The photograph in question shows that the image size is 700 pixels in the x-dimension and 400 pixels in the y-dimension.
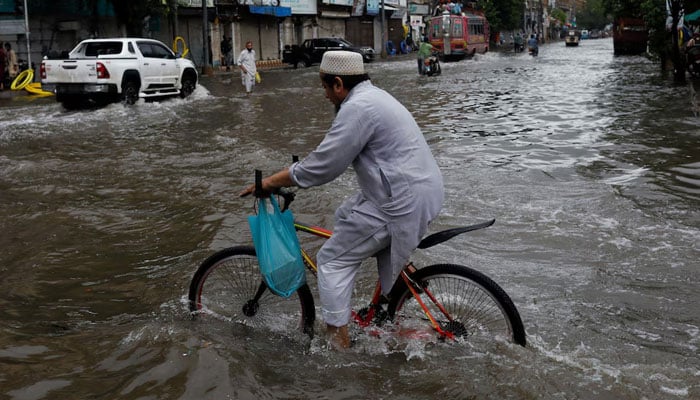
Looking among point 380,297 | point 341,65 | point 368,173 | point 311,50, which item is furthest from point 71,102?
point 311,50

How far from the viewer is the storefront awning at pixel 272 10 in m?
39.9

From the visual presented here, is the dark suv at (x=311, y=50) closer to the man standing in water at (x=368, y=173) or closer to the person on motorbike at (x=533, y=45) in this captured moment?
the person on motorbike at (x=533, y=45)

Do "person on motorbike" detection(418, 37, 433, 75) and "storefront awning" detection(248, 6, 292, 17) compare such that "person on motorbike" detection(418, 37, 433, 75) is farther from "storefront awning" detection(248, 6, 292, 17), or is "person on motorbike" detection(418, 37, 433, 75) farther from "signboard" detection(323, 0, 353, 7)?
"signboard" detection(323, 0, 353, 7)

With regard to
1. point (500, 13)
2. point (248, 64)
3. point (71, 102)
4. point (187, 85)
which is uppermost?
point (500, 13)

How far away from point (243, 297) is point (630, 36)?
147ft

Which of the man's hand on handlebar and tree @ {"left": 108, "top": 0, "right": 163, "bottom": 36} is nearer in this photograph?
the man's hand on handlebar

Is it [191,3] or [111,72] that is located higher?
[191,3]

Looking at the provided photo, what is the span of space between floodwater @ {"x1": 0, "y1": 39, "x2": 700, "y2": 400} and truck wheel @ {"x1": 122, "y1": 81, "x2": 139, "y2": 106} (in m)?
3.12

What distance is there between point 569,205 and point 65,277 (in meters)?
5.08

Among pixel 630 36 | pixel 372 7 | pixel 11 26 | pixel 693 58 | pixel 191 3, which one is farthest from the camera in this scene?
pixel 372 7

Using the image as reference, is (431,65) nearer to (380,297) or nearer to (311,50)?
(311,50)

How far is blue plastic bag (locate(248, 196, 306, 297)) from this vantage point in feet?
12.3

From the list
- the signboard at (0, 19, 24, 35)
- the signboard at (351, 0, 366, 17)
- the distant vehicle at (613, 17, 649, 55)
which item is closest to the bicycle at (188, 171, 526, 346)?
the signboard at (0, 19, 24, 35)

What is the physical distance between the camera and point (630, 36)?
144 feet
